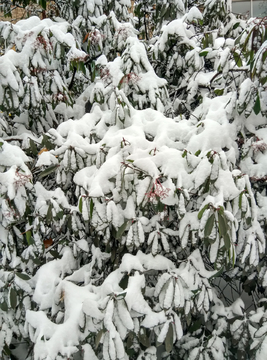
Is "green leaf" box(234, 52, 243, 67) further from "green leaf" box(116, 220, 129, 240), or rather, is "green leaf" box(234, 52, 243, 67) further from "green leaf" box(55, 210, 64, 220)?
"green leaf" box(55, 210, 64, 220)

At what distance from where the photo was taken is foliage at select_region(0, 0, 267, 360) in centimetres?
156

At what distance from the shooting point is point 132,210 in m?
1.65

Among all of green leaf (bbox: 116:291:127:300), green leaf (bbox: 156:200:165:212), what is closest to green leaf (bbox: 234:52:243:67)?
green leaf (bbox: 156:200:165:212)

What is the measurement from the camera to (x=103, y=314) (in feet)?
4.80

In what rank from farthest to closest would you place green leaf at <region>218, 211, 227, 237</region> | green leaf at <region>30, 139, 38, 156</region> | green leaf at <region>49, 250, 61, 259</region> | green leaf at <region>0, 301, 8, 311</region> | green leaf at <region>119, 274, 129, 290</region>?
green leaf at <region>30, 139, 38, 156</region> < green leaf at <region>49, 250, 61, 259</region> < green leaf at <region>0, 301, 8, 311</region> < green leaf at <region>119, 274, 129, 290</region> < green leaf at <region>218, 211, 227, 237</region>

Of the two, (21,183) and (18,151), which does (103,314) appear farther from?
(18,151)

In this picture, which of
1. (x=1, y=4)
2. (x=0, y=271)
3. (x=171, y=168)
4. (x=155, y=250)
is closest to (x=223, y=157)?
(x=171, y=168)

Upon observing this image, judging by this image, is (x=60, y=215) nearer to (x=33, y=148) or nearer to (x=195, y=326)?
(x=33, y=148)

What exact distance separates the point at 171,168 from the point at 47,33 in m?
1.47

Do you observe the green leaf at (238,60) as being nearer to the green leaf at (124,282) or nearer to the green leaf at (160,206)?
the green leaf at (160,206)

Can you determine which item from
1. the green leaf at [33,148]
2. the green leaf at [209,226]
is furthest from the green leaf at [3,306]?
the green leaf at [209,226]

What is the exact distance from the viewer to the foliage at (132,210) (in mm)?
1556

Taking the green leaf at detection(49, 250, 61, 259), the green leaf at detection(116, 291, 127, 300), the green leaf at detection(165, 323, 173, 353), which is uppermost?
the green leaf at detection(116, 291, 127, 300)

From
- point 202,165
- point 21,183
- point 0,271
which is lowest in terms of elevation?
point 0,271
